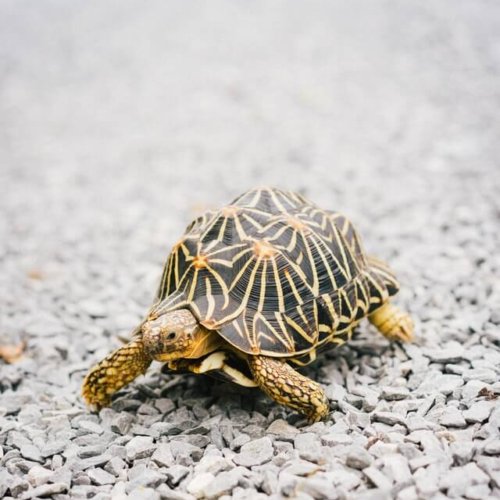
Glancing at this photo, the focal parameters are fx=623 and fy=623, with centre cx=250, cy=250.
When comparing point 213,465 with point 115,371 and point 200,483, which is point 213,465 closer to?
point 200,483

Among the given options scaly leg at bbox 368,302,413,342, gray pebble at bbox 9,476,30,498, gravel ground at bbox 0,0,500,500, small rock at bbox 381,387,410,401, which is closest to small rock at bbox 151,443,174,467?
gravel ground at bbox 0,0,500,500

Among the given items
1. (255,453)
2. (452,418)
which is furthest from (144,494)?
(452,418)

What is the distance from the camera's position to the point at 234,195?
18.1ft

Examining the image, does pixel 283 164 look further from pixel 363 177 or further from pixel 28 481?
pixel 28 481

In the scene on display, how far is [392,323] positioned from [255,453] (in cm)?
111

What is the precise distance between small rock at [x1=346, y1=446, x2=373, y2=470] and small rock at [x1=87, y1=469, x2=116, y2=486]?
0.89m

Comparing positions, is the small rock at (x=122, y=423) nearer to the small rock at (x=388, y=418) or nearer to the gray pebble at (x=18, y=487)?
the gray pebble at (x=18, y=487)

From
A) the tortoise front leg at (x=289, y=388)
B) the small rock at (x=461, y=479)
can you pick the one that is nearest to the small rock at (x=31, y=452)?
the tortoise front leg at (x=289, y=388)

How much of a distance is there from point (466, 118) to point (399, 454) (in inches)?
190

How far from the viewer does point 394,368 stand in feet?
9.65

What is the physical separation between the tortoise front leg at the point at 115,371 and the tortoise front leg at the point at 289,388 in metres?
0.53

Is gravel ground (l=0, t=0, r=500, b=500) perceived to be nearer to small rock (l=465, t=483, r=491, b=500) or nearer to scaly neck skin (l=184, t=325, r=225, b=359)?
small rock (l=465, t=483, r=491, b=500)

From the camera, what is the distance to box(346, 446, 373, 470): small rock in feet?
7.01

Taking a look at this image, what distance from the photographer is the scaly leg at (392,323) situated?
3117 mm
